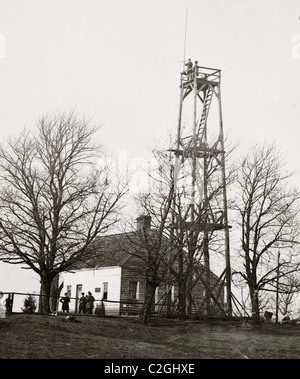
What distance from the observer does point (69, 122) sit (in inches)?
1129

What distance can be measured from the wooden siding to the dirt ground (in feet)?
40.5

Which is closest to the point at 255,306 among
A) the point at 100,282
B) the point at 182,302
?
the point at 182,302

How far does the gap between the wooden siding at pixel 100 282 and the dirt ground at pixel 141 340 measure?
12346 mm

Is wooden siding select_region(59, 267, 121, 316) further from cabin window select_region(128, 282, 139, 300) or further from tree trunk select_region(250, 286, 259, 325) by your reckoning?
tree trunk select_region(250, 286, 259, 325)

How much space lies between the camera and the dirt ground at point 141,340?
13.9 m

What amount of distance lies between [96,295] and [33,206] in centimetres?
1393

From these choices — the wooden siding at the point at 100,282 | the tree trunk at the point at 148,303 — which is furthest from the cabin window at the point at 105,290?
the tree trunk at the point at 148,303

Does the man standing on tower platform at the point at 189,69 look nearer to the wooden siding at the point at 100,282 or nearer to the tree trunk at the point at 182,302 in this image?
the tree trunk at the point at 182,302

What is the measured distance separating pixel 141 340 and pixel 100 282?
21.0m

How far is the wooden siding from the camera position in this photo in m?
36.6

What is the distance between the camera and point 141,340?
18.1 m
